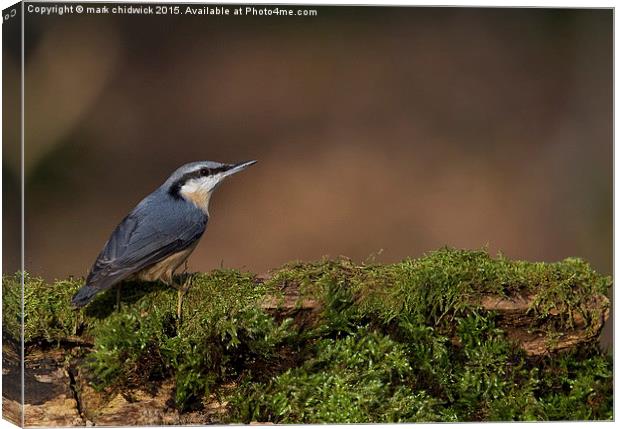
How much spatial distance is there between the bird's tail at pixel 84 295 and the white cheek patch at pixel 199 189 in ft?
1.94

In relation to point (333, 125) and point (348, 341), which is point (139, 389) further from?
point (333, 125)

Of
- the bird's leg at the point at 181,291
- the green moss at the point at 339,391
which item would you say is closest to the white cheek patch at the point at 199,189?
the bird's leg at the point at 181,291

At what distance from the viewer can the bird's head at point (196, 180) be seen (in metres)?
4.50

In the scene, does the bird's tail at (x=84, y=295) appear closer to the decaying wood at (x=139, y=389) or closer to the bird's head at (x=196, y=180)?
the decaying wood at (x=139, y=389)

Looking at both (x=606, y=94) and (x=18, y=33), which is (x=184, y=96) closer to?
(x=18, y=33)

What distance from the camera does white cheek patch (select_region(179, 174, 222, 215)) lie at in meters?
4.51

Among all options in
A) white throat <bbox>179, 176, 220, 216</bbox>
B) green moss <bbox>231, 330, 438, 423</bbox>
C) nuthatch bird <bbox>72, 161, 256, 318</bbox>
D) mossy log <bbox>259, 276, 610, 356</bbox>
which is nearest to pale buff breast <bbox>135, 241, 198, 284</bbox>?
nuthatch bird <bbox>72, 161, 256, 318</bbox>

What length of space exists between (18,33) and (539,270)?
2.15 metres

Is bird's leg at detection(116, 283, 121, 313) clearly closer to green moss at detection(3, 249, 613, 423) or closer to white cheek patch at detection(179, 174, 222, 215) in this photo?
green moss at detection(3, 249, 613, 423)

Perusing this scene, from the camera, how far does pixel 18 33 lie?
4.13m

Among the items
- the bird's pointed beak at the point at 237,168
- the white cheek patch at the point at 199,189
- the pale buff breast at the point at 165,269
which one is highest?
the bird's pointed beak at the point at 237,168

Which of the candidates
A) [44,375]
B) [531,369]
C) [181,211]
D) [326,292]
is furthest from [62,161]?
[531,369]

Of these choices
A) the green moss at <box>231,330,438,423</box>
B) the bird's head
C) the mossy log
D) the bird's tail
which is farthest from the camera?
the bird's head

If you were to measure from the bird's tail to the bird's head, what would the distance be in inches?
22.4
